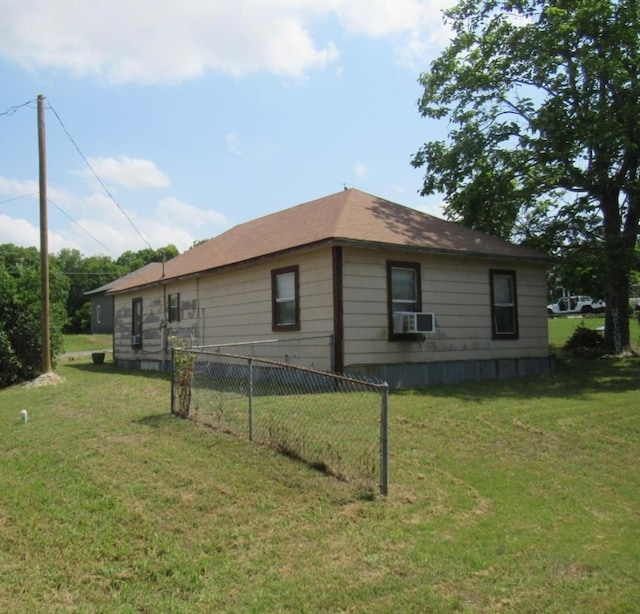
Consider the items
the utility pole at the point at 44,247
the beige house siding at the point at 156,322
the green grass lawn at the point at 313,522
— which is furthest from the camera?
the beige house siding at the point at 156,322

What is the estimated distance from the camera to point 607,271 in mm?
16500

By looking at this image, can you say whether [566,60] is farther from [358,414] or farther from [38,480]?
[38,480]

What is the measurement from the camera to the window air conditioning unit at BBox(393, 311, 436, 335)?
485 inches

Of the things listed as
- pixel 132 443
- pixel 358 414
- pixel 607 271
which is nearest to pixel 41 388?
pixel 132 443

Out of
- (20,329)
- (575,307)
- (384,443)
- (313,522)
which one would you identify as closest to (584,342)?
(384,443)

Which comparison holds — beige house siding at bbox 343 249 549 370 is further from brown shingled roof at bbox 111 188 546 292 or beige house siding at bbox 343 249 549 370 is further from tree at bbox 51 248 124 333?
tree at bbox 51 248 124 333

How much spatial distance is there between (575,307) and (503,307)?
3433 cm

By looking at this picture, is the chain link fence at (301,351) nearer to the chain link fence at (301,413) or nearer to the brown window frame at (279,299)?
the brown window frame at (279,299)

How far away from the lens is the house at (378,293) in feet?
39.1

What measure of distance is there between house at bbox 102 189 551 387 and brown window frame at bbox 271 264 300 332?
22 mm

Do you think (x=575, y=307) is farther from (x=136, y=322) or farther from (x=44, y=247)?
(x=44, y=247)

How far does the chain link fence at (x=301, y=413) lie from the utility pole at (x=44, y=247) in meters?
6.07

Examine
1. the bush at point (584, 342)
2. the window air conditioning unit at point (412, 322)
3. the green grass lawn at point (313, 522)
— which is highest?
the window air conditioning unit at point (412, 322)

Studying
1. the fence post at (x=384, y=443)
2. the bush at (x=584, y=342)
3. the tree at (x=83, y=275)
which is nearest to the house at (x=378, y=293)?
the bush at (x=584, y=342)
